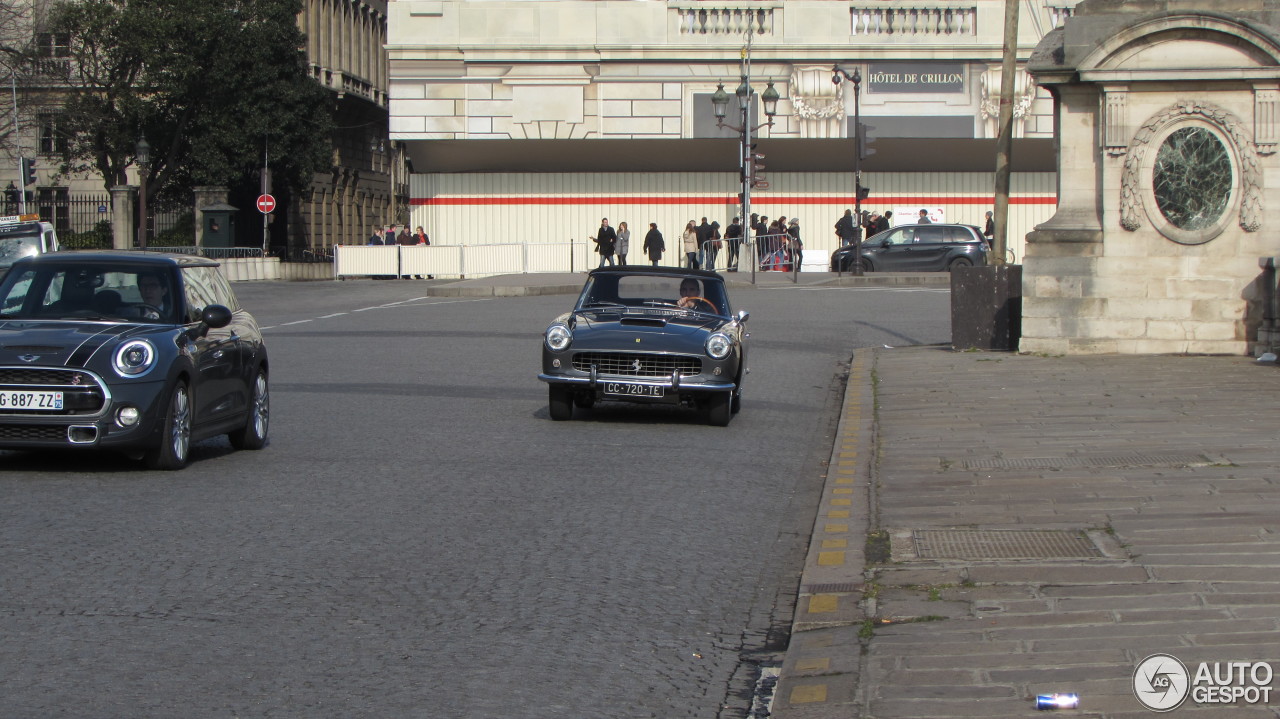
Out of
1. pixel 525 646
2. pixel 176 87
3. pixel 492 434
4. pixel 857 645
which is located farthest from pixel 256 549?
pixel 176 87

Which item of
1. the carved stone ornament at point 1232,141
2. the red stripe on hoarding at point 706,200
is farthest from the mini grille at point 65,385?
the red stripe on hoarding at point 706,200

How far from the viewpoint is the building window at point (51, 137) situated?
181 ft

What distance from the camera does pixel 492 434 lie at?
1220cm

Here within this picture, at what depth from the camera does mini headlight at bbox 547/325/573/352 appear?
41.9 ft

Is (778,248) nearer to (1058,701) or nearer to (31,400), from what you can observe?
(31,400)

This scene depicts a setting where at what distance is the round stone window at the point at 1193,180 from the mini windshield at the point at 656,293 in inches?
236

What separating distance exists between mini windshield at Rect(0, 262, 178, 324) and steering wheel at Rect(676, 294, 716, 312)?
4704mm

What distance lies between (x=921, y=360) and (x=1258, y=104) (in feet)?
14.5

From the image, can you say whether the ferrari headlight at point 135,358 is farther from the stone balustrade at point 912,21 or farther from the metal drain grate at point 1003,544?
the stone balustrade at point 912,21

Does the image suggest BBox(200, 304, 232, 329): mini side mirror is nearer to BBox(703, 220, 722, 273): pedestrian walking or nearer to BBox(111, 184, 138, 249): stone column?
BBox(703, 220, 722, 273): pedestrian walking

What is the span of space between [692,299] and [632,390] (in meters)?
1.53

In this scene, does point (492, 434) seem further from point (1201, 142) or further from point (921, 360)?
point (1201, 142)

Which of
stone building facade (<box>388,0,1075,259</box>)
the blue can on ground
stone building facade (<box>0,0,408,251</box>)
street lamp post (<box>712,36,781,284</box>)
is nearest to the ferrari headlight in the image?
the blue can on ground

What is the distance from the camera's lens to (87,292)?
34.8 ft
